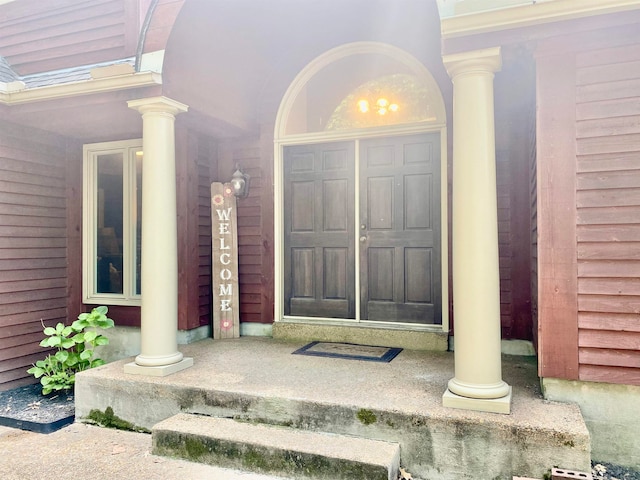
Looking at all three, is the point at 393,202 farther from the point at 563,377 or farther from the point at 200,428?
the point at 200,428

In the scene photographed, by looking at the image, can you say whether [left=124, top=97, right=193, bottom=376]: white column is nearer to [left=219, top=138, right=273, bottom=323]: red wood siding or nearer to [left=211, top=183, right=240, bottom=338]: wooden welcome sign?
[left=211, top=183, right=240, bottom=338]: wooden welcome sign

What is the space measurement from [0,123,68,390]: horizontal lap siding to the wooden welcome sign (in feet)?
5.32

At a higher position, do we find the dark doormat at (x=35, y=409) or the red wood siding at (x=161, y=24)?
the red wood siding at (x=161, y=24)

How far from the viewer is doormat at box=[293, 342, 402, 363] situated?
137 inches

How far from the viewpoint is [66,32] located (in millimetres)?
3746

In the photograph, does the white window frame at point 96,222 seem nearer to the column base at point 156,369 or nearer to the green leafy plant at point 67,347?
the green leafy plant at point 67,347

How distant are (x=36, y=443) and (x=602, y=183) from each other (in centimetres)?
374

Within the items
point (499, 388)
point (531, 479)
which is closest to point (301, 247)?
point (499, 388)

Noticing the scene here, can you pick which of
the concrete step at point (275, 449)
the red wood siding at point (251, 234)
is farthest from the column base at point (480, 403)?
the red wood siding at point (251, 234)

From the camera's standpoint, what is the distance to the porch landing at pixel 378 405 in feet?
7.16

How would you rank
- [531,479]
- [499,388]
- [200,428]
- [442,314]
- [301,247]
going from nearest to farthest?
1. [531,479]
2. [499,388]
3. [200,428]
4. [442,314]
5. [301,247]

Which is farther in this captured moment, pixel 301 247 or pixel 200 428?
pixel 301 247

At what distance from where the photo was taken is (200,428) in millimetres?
2613

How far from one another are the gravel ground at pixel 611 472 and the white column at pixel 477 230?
0.56 metres
